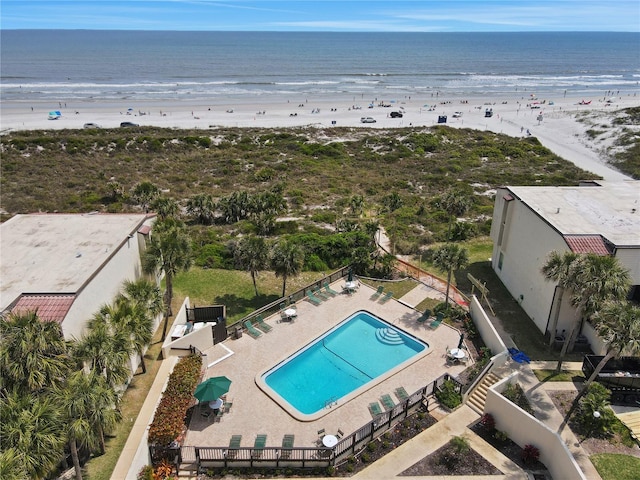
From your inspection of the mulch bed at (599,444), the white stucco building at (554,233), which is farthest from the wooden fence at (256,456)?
the white stucco building at (554,233)

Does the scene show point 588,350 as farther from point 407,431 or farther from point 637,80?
point 637,80

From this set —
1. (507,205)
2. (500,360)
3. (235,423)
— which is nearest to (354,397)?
(235,423)

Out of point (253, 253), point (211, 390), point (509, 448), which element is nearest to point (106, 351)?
point (211, 390)

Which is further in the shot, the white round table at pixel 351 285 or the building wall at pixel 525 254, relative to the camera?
the white round table at pixel 351 285

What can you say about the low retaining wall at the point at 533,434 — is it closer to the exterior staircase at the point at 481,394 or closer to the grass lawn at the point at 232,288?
the exterior staircase at the point at 481,394

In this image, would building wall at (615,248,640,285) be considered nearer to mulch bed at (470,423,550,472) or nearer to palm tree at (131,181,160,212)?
mulch bed at (470,423,550,472)

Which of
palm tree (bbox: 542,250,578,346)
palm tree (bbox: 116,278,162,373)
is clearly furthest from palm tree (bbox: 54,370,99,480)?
palm tree (bbox: 542,250,578,346)

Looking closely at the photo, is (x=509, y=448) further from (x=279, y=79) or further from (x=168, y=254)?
(x=279, y=79)
